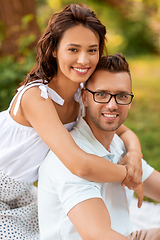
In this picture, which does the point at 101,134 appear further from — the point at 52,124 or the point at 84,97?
the point at 52,124

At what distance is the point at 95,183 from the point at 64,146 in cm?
34

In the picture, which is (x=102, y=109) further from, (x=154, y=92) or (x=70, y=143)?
(x=154, y=92)

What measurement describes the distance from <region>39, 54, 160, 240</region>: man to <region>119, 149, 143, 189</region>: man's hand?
0.13 m

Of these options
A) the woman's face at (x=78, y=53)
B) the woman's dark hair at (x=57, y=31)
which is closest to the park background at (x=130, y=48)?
the woman's dark hair at (x=57, y=31)

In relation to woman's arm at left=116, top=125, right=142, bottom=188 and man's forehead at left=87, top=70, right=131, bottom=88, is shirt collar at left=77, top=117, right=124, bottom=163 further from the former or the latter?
man's forehead at left=87, top=70, right=131, bottom=88

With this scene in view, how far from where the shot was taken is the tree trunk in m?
5.52

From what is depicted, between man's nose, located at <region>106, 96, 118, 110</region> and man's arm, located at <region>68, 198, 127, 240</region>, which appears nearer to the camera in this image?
man's arm, located at <region>68, 198, 127, 240</region>

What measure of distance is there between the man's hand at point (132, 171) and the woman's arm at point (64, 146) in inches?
2.3

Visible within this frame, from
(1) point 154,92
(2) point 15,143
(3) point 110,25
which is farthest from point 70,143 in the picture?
(3) point 110,25

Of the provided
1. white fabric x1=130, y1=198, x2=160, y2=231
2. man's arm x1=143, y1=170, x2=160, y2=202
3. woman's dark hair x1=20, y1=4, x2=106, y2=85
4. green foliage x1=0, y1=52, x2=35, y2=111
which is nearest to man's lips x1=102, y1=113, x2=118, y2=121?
woman's dark hair x1=20, y1=4, x2=106, y2=85

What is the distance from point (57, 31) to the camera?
2.26 m

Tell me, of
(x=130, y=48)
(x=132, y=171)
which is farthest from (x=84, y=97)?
(x=130, y=48)

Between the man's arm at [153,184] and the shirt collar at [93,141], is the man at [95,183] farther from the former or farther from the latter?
the man's arm at [153,184]

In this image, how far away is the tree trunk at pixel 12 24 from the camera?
5.52 metres
